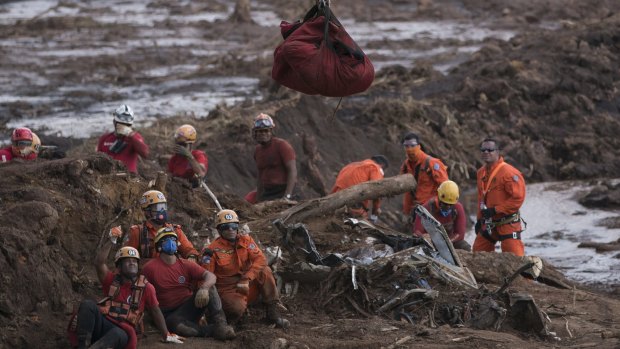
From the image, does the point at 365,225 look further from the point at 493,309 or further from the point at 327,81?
the point at 327,81

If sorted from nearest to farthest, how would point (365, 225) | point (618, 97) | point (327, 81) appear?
point (327, 81)
point (365, 225)
point (618, 97)

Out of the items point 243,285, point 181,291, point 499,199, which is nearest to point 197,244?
point 243,285

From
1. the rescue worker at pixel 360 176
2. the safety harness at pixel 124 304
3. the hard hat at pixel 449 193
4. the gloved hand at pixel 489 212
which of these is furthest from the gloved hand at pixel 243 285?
the gloved hand at pixel 489 212

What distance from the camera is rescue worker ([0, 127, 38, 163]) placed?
48.7 feet

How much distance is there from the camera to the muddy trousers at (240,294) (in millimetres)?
11953

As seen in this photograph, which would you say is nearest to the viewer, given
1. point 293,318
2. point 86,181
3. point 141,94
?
point 293,318

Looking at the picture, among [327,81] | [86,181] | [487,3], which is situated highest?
[327,81]

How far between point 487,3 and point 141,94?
978 inches

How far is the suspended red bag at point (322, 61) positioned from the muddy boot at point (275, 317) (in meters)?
2.76

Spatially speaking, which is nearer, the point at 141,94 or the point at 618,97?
the point at 618,97

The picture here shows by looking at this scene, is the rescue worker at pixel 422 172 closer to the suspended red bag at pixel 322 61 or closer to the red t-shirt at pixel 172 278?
the red t-shirt at pixel 172 278

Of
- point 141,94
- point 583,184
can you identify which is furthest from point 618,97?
point 141,94

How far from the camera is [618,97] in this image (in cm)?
3161

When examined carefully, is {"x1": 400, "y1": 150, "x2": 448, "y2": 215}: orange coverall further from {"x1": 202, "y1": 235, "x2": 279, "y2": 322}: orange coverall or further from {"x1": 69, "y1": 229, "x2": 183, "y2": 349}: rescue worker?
{"x1": 69, "y1": 229, "x2": 183, "y2": 349}: rescue worker
